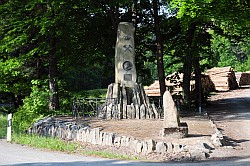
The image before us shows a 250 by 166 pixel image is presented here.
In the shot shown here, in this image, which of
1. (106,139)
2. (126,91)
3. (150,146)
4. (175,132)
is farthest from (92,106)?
Answer: (150,146)

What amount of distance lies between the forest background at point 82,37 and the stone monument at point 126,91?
199 centimetres

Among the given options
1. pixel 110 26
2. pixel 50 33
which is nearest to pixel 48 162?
pixel 50 33

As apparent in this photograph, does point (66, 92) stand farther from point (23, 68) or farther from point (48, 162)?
point (48, 162)

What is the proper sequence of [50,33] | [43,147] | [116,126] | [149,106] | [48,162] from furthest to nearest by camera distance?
[50,33] → [149,106] → [116,126] → [43,147] → [48,162]

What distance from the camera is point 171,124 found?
44.1 ft

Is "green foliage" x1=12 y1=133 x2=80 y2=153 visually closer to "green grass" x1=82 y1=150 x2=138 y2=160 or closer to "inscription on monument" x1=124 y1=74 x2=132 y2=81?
"green grass" x1=82 y1=150 x2=138 y2=160

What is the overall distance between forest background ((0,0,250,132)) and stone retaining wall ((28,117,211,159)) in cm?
309

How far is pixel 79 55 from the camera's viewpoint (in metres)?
24.7

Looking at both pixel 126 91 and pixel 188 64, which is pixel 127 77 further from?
pixel 188 64

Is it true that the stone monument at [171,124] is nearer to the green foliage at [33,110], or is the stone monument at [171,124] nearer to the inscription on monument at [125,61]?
the inscription on monument at [125,61]

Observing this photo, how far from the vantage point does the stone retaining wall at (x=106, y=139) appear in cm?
1118

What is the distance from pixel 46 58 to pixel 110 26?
4319 millimetres

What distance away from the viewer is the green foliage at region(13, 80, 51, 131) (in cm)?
1959

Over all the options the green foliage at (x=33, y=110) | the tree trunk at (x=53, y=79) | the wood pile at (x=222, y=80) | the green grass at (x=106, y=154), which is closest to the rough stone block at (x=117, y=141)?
the green grass at (x=106, y=154)
